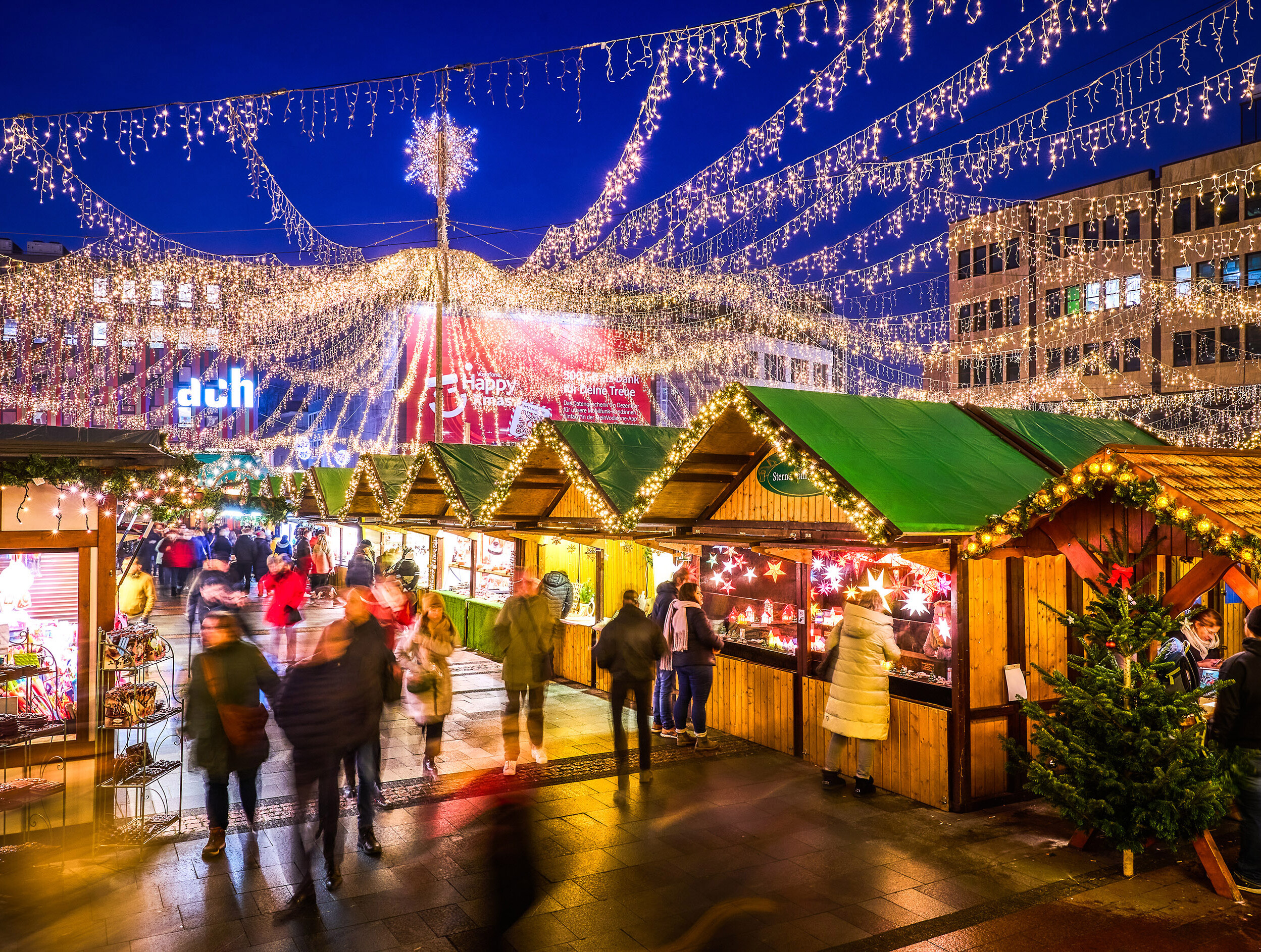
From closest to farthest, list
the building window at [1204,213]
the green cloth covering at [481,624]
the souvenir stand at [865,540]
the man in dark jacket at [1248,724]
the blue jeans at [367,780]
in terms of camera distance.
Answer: the man in dark jacket at [1248,724] < the blue jeans at [367,780] < the souvenir stand at [865,540] < the green cloth covering at [481,624] < the building window at [1204,213]

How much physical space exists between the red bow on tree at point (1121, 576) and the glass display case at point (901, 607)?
161 cm

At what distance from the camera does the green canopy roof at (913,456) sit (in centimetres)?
710

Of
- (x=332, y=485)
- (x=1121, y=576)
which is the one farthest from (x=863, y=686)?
(x=332, y=485)

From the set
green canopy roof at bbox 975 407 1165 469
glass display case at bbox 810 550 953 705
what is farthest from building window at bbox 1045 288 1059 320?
glass display case at bbox 810 550 953 705

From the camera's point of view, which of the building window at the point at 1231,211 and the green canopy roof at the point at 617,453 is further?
the building window at the point at 1231,211

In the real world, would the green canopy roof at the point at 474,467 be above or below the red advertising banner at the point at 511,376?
below

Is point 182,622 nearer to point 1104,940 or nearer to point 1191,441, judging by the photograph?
point 1104,940

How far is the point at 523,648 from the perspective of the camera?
27.8 feet

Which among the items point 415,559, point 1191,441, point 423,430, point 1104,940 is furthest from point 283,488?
point 1191,441

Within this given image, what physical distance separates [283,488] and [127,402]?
1546cm

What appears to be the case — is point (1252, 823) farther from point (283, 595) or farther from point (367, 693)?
point (283, 595)

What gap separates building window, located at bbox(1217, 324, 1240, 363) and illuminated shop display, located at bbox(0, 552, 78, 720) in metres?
33.1

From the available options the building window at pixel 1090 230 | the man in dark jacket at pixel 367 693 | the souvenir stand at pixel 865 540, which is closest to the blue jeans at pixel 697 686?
the souvenir stand at pixel 865 540

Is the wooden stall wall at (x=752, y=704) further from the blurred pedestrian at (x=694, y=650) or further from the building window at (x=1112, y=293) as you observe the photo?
the building window at (x=1112, y=293)
